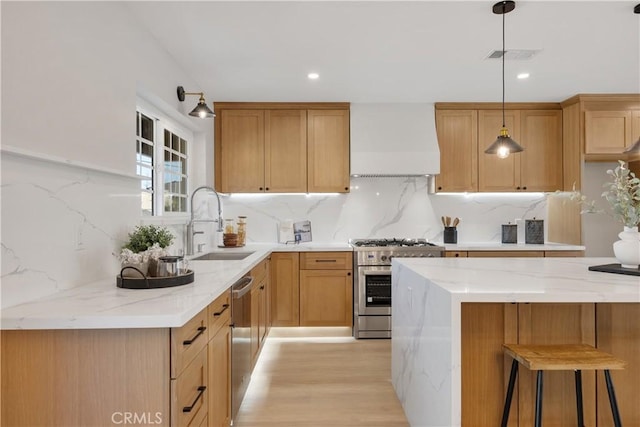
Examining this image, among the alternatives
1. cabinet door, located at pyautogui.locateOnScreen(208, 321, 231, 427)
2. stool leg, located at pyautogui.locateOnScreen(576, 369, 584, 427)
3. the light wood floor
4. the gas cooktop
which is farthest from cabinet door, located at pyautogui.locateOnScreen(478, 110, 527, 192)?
cabinet door, located at pyautogui.locateOnScreen(208, 321, 231, 427)

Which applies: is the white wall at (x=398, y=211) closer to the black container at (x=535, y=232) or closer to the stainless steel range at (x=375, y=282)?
the black container at (x=535, y=232)

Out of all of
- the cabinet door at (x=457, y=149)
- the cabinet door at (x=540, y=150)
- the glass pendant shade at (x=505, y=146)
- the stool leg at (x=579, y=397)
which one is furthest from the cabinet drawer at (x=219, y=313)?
the cabinet door at (x=540, y=150)

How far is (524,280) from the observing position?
1854mm

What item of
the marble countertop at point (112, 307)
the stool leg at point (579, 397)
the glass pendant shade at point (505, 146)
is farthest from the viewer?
the glass pendant shade at point (505, 146)

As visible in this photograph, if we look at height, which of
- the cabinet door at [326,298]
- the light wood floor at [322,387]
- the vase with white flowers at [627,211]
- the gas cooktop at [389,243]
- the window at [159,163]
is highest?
the window at [159,163]

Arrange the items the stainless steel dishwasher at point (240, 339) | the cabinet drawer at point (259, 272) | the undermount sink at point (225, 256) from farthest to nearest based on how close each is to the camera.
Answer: the undermount sink at point (225, 256) → the cabinet drawer at point (259, 272) → the stainless steel dishwasher at point (240, 339)

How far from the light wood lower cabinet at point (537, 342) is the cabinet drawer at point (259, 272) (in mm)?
1619

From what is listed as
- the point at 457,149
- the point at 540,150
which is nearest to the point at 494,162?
the point at 457,149

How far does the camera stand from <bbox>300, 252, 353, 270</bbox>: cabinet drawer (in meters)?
3.97

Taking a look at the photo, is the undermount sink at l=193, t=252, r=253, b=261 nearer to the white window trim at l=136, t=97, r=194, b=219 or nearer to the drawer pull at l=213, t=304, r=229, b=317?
the white window trim at l=136, t=97, r=194, b=219

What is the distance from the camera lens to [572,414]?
1927mm

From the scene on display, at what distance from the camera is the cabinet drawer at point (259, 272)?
2928mm

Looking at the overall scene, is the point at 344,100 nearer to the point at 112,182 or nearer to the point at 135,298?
the point at 112,182

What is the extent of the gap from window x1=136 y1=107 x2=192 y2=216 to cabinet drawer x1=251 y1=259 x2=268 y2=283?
91 centimetres
